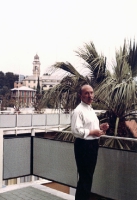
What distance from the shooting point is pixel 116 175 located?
12.7 ft

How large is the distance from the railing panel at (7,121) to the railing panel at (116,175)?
41.2ft

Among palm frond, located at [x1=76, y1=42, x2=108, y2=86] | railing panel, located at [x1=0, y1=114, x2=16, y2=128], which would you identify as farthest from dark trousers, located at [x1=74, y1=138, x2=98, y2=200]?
railing panel, located at [x1=0, y1=114, x2=16, y2=128]

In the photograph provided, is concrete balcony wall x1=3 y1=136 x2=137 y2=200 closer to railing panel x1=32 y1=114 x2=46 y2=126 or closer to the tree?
the tree

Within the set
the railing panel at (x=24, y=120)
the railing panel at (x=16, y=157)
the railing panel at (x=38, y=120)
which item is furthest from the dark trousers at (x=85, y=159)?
the railing panel at (x=38, y=120)

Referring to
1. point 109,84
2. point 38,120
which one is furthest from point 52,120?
point 109,84

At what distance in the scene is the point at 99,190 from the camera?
412 centimetres

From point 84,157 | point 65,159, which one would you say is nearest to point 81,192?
point 84,157

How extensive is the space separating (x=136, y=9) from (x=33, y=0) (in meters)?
2.82

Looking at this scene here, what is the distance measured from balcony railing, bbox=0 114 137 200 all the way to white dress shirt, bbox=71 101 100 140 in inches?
21.7

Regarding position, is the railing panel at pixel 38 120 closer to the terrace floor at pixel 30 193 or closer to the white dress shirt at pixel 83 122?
the terrace floor at pixel 30 193

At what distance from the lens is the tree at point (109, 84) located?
6.41 m

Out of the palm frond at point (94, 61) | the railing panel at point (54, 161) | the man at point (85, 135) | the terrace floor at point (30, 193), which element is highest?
the palm frond at point (94, 61)

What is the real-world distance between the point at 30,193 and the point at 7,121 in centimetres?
1210

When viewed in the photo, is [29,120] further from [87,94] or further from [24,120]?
[87,94]
